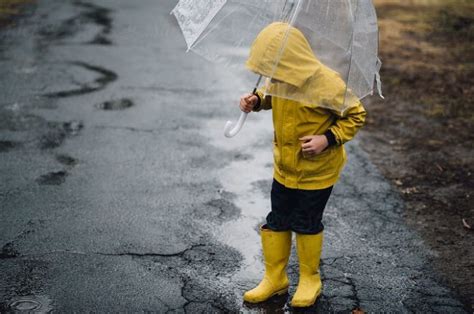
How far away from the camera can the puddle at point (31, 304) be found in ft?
12.0

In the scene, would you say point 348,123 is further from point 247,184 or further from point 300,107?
point 247,184

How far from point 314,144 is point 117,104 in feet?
15.2

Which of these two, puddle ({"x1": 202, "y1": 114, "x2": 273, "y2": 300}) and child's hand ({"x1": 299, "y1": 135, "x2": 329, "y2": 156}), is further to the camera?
puddle ({"x1": 202, "y1": 114, "x2": 273, "y2": 300})

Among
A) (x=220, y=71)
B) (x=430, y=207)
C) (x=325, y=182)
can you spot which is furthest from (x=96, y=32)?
(x=325, y=182)

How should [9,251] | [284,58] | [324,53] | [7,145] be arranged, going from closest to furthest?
1. [284,58]
2. [324,53]
3. [9,251]
4. [7,145]

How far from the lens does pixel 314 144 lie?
11.2 feet

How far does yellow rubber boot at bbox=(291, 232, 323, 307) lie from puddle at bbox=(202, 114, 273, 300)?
1.30 ft

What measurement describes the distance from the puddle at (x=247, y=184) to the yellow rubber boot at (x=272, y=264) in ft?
0.50

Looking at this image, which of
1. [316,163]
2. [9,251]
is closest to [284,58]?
[316,163]

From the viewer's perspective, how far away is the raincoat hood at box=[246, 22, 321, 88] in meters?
3.22

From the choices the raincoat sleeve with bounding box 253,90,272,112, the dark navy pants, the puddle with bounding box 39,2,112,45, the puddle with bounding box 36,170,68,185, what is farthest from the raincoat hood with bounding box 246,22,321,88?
the puddle with bounding box 39,2,112,45

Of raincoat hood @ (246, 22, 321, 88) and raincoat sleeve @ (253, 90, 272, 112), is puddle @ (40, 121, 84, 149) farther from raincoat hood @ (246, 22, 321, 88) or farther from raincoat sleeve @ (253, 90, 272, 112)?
raincoat hood @ (246, 22, 321, 88)

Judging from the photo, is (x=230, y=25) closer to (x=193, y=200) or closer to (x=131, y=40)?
(x=193, y=200)

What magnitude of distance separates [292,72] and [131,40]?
26.9 feet
